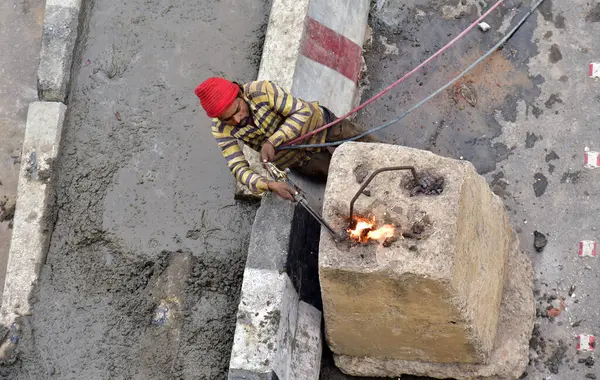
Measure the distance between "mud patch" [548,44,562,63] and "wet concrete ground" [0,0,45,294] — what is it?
161 inches

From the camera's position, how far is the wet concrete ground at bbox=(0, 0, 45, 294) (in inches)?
230

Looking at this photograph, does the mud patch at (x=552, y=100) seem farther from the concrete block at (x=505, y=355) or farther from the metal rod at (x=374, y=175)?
the metal rod at (x=374, y=175)

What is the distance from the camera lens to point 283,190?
4.15m

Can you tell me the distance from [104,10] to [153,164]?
141 cm

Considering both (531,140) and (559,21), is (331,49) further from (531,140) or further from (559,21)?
(559,21)

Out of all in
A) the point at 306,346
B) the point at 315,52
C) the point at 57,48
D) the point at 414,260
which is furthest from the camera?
the point at 57,48

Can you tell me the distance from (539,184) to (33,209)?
3.45m

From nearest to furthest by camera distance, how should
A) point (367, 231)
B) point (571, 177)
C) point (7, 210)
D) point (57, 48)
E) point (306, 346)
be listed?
point (367, 231) < point (306, 346) < point (571, 177) < point (57, 48) < point (7, 210)

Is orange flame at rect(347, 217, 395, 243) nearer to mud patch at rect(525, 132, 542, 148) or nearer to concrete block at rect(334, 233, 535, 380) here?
concrete block at rect(334, 233, 535, 380)

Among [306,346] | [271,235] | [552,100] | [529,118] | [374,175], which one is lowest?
[306,346]

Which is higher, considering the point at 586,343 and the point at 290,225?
the point at 290,225

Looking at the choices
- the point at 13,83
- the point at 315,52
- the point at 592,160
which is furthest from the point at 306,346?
the point at 13,83

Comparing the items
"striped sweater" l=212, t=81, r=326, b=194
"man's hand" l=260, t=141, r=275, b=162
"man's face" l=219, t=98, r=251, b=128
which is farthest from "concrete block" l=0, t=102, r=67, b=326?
Answer: "man's hand" l=260, t=141, r=275, b=162

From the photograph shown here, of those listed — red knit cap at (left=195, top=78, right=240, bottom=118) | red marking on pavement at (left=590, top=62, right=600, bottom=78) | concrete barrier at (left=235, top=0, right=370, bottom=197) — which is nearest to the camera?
red knit cap at (left=195, top=78, right=240, bottom=118)
